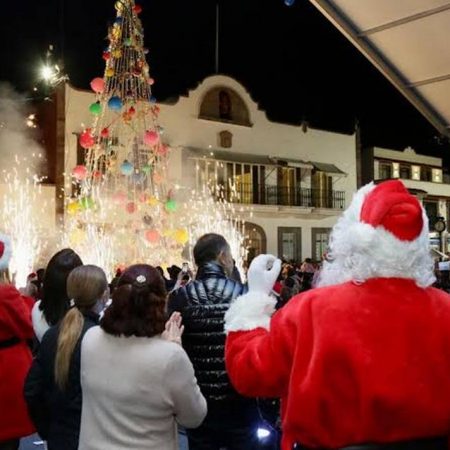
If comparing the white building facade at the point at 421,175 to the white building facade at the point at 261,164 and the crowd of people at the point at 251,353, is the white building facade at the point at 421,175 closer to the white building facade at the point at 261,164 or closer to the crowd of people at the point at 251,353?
the white building facade at the point at 261,164

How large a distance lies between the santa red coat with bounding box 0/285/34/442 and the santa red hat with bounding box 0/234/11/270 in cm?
17

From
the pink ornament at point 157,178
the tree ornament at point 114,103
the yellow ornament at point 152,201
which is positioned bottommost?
the yellow ornament at point 152,201

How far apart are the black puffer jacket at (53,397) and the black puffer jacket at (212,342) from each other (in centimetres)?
59

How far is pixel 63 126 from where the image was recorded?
19891 millimetres

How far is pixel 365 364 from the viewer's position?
1974 millimetres

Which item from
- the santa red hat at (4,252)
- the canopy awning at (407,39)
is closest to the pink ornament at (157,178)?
the canopy awning at (407,39)

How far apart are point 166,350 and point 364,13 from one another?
148 inches

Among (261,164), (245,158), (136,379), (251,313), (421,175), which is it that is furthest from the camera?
(421,175)

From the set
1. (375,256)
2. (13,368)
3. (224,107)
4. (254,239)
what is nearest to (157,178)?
(13,368)

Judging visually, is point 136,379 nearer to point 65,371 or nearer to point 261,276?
point 65,371

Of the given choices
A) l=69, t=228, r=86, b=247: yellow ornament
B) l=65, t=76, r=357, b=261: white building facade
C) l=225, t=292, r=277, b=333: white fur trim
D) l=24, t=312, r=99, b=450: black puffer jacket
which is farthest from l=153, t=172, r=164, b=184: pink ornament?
l=225, t=292, r=277, b=333: white fur trim

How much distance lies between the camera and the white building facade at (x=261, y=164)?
2330 centimetres

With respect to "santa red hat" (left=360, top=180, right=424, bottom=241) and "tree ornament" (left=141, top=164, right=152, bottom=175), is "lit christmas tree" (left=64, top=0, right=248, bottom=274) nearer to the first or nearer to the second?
"tree ornament" (left=141, top=164, right=152, bottom=175)

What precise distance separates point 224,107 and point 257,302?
23.0m
